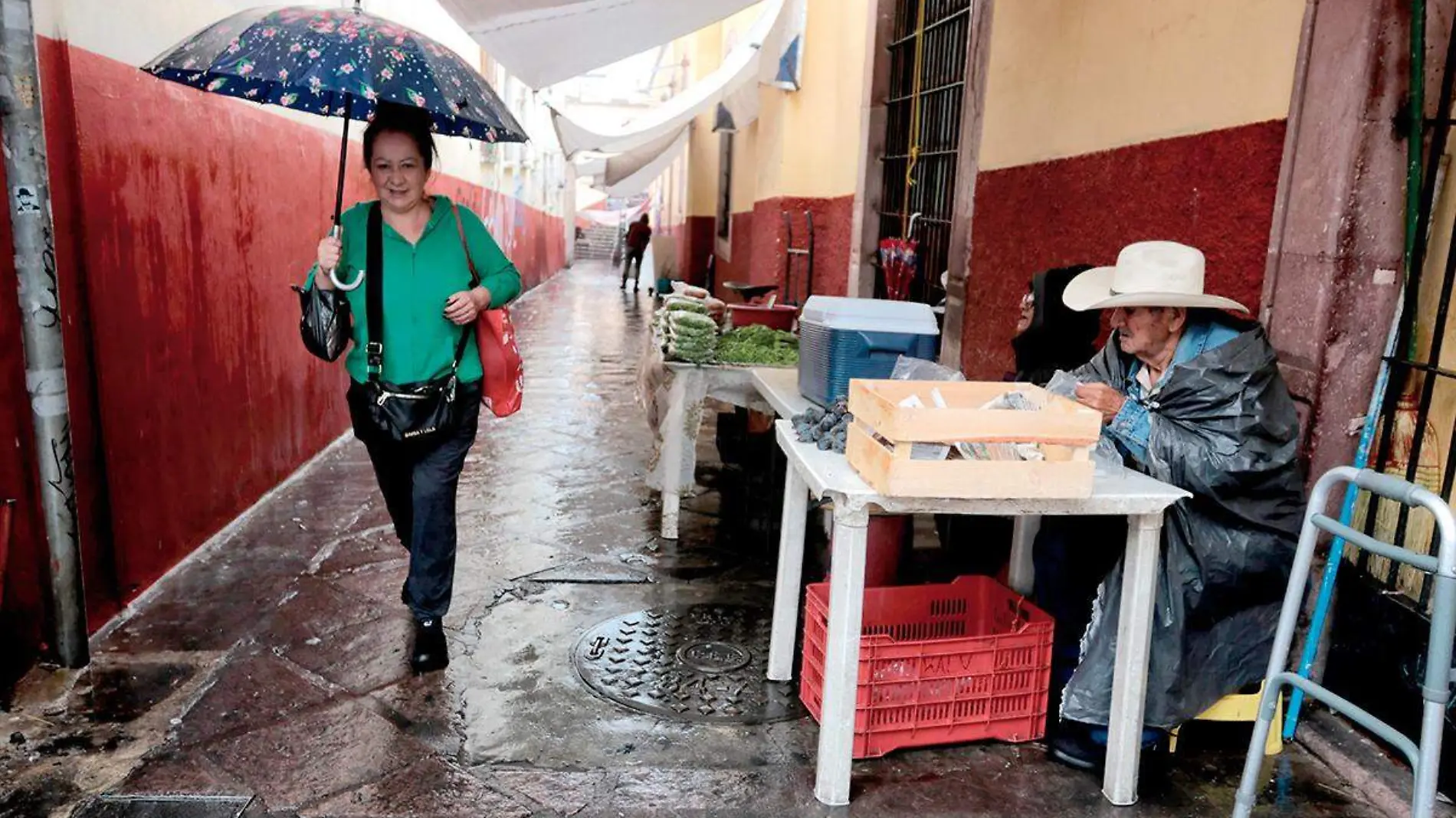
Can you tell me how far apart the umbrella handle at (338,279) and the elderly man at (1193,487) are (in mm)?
2350

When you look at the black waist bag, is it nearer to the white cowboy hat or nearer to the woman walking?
the woman walking

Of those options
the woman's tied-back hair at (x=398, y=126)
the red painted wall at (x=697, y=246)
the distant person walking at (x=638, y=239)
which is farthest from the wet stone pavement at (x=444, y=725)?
the distant person walking at (x=638, y=239)

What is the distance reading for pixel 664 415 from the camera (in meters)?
5.29

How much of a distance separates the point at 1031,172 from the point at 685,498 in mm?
2642

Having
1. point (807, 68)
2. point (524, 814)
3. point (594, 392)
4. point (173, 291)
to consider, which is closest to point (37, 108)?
point (173, 291)

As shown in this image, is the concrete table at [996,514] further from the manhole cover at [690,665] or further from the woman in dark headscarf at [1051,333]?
the woman in dark headscarf at [1051,333]

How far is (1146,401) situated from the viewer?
3.07 m

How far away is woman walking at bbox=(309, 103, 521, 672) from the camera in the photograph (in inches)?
134

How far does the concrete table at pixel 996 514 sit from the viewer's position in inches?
107

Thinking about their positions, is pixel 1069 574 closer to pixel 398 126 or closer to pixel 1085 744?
pixel 1085 744

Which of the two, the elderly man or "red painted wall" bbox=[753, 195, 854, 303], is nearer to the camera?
the elderly man

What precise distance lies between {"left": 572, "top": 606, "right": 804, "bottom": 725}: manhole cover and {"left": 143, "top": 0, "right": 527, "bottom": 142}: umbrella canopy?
199 cm

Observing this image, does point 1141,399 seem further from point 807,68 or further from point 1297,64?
point 807,68

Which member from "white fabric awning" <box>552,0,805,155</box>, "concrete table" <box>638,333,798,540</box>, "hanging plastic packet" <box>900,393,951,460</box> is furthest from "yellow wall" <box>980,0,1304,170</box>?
"white fabric awning" <box>552,0,805,155</box>
